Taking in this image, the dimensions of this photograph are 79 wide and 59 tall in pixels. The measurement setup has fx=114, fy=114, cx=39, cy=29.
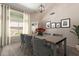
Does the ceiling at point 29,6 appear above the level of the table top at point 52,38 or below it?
above

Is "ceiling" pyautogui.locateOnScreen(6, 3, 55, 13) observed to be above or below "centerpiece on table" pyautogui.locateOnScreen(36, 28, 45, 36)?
above

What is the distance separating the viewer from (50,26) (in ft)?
6.30

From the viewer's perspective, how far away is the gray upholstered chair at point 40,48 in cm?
191

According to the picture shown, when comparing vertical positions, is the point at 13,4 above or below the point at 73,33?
above

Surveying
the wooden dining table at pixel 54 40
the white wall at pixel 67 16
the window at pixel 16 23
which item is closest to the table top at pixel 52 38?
the wooden dining table at pixel 54 40

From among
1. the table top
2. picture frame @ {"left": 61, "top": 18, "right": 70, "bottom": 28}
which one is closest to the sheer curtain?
the table top

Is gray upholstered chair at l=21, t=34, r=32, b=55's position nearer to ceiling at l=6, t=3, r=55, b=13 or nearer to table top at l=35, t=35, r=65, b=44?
table top at l=35, t=35, r=65, b=44

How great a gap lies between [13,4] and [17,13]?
0.54 ft

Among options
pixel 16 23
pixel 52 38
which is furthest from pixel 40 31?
pixel 16 23

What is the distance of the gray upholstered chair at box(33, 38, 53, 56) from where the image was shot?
1911 millimetres

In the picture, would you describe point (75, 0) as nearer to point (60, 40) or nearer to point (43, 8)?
point (43, 8)

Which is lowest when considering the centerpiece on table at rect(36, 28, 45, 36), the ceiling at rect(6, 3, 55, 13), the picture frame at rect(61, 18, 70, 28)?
the centerpiece on table at rect(36, 28, 45, 36)

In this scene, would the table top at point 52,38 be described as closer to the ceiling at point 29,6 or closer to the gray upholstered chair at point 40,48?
the gray upholstered chair at point 40,48

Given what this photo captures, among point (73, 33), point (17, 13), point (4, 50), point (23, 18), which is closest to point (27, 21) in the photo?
point (23, 18)
